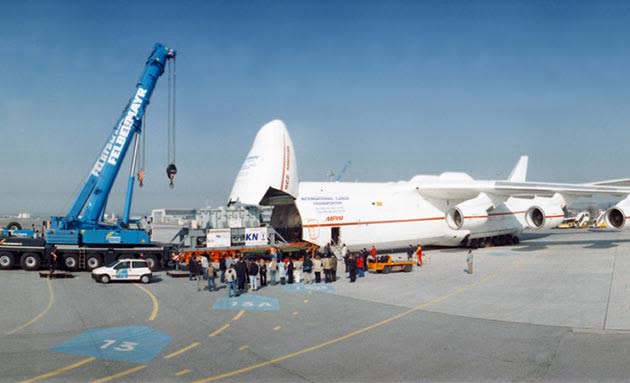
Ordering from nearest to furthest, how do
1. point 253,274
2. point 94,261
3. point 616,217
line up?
point 253,274 → point 94,261 → point 616,217

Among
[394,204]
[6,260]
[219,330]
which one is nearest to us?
[219,330]

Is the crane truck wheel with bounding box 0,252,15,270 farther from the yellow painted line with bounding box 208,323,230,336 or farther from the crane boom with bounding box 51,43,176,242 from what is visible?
the yellow painted line with bounding box 208,323,230,336

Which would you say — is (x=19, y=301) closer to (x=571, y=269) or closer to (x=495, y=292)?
(x=495, y=292)

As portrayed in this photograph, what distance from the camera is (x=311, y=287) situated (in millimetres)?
16734

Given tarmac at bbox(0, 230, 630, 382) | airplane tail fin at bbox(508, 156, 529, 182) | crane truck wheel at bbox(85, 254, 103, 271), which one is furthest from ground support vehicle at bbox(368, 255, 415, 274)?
airplane tail fin at bbox(508, 156, 529, 182)

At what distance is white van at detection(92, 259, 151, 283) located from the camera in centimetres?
1694

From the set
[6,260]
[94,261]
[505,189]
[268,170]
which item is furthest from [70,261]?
[505,189]

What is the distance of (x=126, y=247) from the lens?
67.8 feet

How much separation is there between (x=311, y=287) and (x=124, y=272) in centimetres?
627

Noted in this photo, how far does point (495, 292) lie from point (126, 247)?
14133 mm

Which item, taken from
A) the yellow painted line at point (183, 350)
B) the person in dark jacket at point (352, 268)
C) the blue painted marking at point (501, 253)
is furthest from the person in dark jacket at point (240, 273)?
the blue painted marking at point (501, 253)

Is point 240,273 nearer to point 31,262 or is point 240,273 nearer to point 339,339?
point 339,339

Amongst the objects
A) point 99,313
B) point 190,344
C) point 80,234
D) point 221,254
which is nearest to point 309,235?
point 221,254

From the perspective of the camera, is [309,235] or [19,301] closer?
[19,301]
